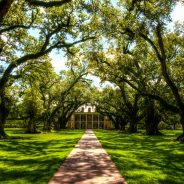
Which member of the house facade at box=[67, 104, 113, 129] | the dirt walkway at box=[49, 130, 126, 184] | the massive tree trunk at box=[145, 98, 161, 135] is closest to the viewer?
the dirt walkway at box=[49, 130, 126, 184]

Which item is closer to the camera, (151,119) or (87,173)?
(87,173)

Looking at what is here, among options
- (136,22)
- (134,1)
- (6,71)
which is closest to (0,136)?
(6,71)

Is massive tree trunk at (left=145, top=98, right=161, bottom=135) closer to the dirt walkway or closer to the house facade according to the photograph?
the dirt walkway

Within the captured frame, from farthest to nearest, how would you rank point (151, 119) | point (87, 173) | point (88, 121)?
point (88, 121) < point (151, 119) < point (87, 173)

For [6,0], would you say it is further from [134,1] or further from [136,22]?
[136,22]

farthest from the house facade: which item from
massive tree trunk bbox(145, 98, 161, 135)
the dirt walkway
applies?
the dirt walkway

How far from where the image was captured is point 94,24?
27.8m

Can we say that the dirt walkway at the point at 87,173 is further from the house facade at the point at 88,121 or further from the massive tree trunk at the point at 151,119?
the house facade at the point at 88,121

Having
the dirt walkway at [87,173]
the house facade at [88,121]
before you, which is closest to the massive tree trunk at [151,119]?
the dirt walkway at [87,173]

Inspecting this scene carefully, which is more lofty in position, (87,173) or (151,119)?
(151,119)

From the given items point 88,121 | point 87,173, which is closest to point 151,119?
point 87,173

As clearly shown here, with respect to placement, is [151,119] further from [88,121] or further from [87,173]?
[88,121]

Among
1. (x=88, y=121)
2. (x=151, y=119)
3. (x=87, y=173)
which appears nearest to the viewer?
(x=87, y=173)

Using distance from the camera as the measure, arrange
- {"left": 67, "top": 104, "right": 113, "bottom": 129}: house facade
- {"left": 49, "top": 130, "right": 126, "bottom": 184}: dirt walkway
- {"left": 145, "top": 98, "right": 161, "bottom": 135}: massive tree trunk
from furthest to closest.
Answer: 1. {"left": 67, "top": 104, "right": 113, "bottom": 129}: house facade
2. {"left": 145, "top": 98, "right": 161, "bottom": 135}: massive tree trunk
3. {"left": 49, "top": 130, "right": 126, "bottom": 184}: dirt walkway
